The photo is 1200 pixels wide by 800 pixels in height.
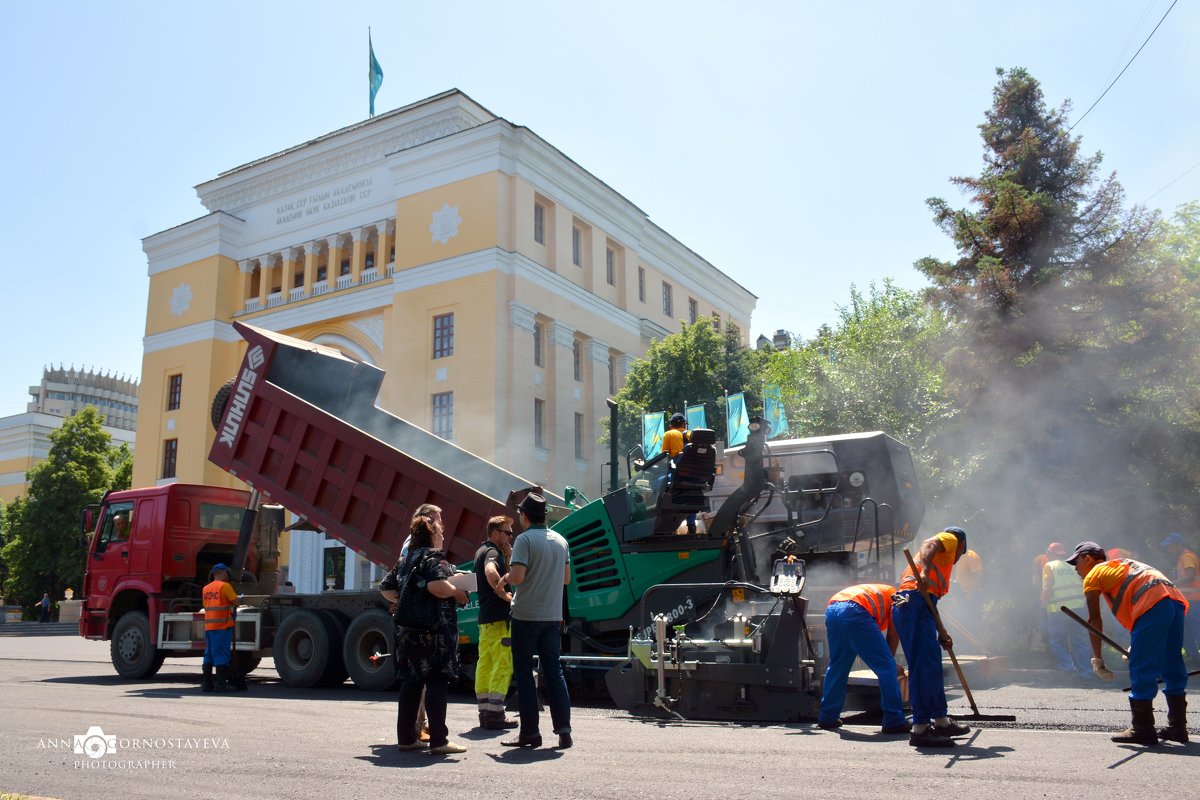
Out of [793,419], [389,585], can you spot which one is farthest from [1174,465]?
[389,585]

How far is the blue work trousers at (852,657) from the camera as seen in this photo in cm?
611

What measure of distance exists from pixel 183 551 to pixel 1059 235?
14367 millimetres

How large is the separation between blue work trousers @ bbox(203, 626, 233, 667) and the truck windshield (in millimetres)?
2701

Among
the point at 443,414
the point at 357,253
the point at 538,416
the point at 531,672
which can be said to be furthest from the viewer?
the point at 357,253

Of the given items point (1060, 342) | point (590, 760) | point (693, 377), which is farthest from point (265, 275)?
point (590, 760)

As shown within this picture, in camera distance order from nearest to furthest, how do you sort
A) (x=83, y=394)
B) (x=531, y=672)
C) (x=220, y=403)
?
(x=531, y=672)
(x=220, y=403)
(x=83, y=394)

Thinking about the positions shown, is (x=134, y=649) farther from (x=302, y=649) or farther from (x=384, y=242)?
(x=384, y=242)

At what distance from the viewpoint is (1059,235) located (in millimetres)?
15641

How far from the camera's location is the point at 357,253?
3256 centimetres

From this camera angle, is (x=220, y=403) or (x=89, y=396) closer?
(x=220, y=403)

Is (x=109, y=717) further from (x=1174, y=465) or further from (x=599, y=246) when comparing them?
(x=599, y=246)

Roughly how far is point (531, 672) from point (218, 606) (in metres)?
6.33

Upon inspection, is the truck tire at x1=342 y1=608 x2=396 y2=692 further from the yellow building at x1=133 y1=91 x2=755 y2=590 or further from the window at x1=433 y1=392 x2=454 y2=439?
the window at x1=433 y1=392 x2=454 y2=439

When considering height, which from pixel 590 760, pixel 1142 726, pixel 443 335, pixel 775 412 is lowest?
pixel 590 760
